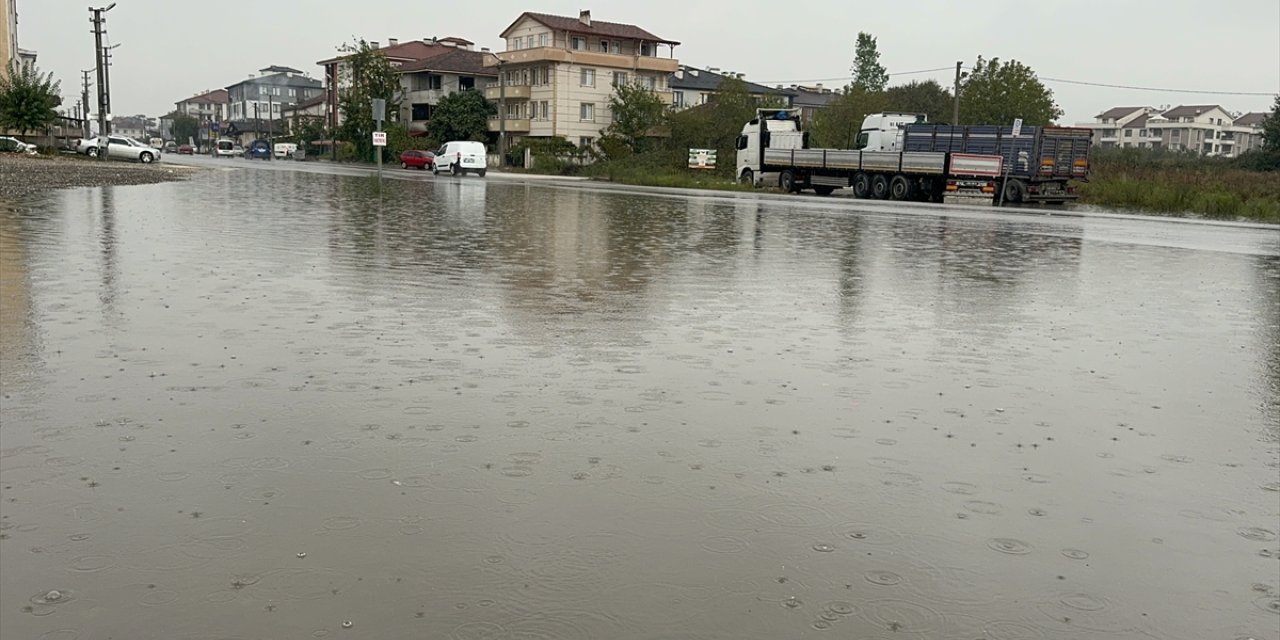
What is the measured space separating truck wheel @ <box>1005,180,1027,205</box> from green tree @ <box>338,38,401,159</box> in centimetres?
6174

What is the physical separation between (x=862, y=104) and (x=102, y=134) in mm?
45503

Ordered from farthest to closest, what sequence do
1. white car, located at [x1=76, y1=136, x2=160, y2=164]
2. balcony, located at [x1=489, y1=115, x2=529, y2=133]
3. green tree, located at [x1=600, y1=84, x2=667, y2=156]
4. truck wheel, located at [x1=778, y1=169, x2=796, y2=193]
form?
balcony, located at [x1=489, y1=115, x2=529, y2=133] → green tree, located at [x1=600, y1=84, x2=667, y2=156] → white car, located at [x1=76, y1=136, x2=160, y2=164] → truck wheel, located at [x1=778, y1=169, x2=796, y2=193]

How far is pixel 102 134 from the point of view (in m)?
63.3

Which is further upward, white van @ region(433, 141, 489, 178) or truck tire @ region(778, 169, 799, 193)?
white van @ region(433, 141, 489, 178)

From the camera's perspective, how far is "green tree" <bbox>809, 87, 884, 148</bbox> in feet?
215

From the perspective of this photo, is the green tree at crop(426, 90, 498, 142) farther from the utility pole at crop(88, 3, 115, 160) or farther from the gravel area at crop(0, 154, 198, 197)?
the gravel area at crop(0, 154, 198, 197)

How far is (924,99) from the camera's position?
287 feet

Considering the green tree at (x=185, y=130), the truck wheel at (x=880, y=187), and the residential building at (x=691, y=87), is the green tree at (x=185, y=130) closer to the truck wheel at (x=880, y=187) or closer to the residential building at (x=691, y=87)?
the residential building at (x=691, y=87)

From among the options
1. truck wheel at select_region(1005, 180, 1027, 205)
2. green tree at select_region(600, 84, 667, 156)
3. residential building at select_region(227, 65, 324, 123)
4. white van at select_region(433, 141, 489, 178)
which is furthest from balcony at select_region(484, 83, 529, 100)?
residential building at select_region(227, 65, 324, 123)

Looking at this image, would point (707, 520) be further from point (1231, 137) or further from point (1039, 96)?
point (1231, 137)

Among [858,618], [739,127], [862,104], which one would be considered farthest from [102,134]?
[858,618]

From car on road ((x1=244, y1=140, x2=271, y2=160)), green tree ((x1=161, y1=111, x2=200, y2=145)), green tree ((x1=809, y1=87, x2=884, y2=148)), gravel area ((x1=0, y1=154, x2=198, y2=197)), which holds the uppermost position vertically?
green tree ((x1=161, y1=111, x2=200, y2=145))

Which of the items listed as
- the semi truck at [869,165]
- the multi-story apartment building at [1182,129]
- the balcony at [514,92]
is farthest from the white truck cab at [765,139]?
the multi-story apartment building at [1182,129]

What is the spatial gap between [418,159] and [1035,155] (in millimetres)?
42487
